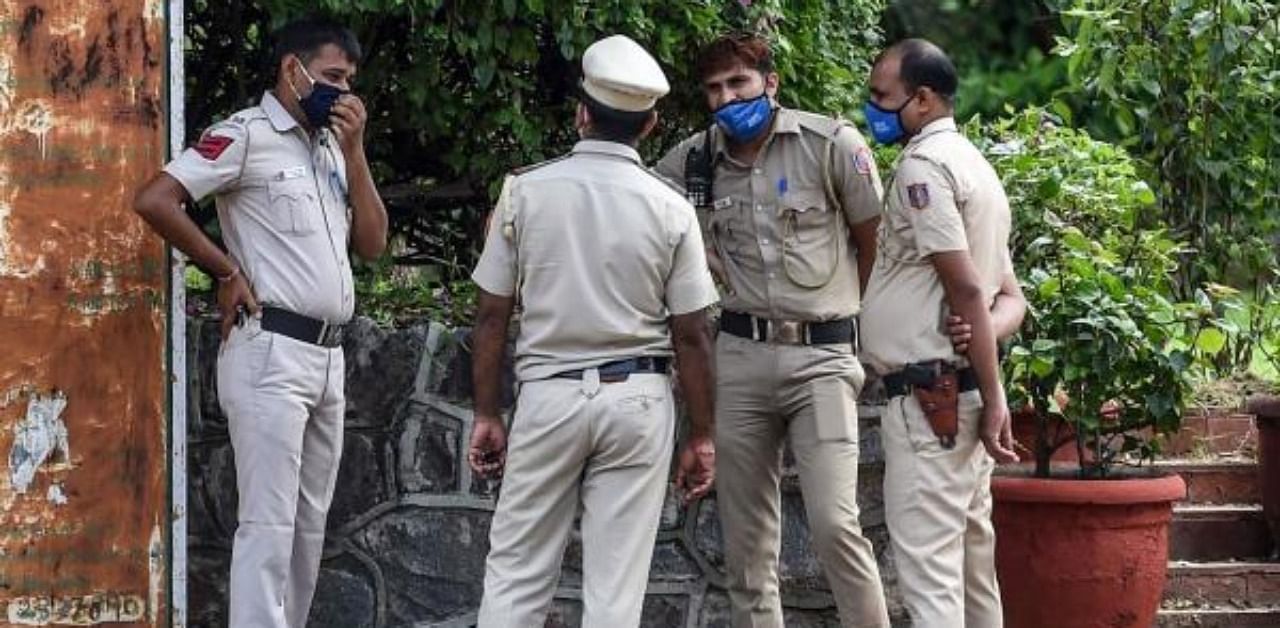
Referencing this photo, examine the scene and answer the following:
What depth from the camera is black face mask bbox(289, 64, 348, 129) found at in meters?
6.39

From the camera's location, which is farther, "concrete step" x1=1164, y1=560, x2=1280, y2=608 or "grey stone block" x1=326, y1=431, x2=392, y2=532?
"concrete step" x1=1164, y1=560, x2=1280, y2=608

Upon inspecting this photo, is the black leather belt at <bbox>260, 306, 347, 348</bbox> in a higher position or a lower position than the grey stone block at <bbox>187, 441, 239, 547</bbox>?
higher

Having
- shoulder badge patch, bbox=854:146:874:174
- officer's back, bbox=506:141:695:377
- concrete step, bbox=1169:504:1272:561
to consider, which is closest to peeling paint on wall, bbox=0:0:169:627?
officer's back, bbox=506:141:695:377

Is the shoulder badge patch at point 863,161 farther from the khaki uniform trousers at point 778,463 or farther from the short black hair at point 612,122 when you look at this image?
the short black hair at point 612,122

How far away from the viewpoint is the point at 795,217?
22.0 ft

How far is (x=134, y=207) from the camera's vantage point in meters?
6.20

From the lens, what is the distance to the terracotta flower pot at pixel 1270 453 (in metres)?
8.20

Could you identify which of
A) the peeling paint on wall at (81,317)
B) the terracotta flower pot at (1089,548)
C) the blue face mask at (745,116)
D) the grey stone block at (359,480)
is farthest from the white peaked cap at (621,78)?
the terracotta flower pot at (1089,548)

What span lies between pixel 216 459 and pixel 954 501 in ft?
7.78

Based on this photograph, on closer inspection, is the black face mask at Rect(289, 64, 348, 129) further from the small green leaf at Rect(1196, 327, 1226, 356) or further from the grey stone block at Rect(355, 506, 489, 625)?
the small green leaf at Rect(1196, 327, 1226, 356)

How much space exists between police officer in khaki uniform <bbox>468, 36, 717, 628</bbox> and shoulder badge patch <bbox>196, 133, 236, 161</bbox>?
0.83 m

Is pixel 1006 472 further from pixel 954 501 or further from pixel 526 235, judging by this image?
pixel 526 235

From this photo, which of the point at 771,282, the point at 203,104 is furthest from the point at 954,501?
the point at 203,104

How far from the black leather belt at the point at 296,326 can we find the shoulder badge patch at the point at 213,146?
0.44 m
